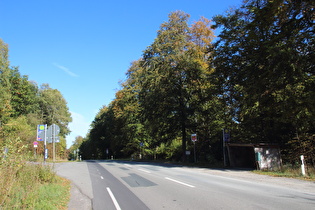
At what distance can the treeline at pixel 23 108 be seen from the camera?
2935cm

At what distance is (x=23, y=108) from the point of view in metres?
48.2

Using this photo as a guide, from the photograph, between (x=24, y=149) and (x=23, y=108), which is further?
(x=23, y=108)

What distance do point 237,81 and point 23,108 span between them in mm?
44360

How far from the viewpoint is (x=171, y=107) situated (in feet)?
94.3

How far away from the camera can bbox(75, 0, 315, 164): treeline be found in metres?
15.0

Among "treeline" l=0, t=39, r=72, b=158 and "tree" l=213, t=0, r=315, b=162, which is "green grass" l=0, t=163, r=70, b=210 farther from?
"tree" l=213, t=0, r=315, b=162

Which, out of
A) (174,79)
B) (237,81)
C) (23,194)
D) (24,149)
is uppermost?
(174,79)

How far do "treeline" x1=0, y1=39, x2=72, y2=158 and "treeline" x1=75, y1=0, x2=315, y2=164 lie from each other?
579 inches

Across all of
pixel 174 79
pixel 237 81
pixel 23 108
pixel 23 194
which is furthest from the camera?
pixel 23 108

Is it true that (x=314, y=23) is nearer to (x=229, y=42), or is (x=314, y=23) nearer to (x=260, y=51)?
(x=260, y=51)

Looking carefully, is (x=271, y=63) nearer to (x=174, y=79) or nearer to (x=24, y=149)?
(x=174, y=79)

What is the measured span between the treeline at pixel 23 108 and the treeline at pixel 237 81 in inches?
579

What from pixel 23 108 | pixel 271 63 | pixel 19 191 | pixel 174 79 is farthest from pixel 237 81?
pixel 23 108

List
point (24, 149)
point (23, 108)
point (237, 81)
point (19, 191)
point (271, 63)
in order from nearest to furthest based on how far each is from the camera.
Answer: point (19, 191)
point (24, 149)
point (271, 63)
point (237, 81)
point (23, 108)
